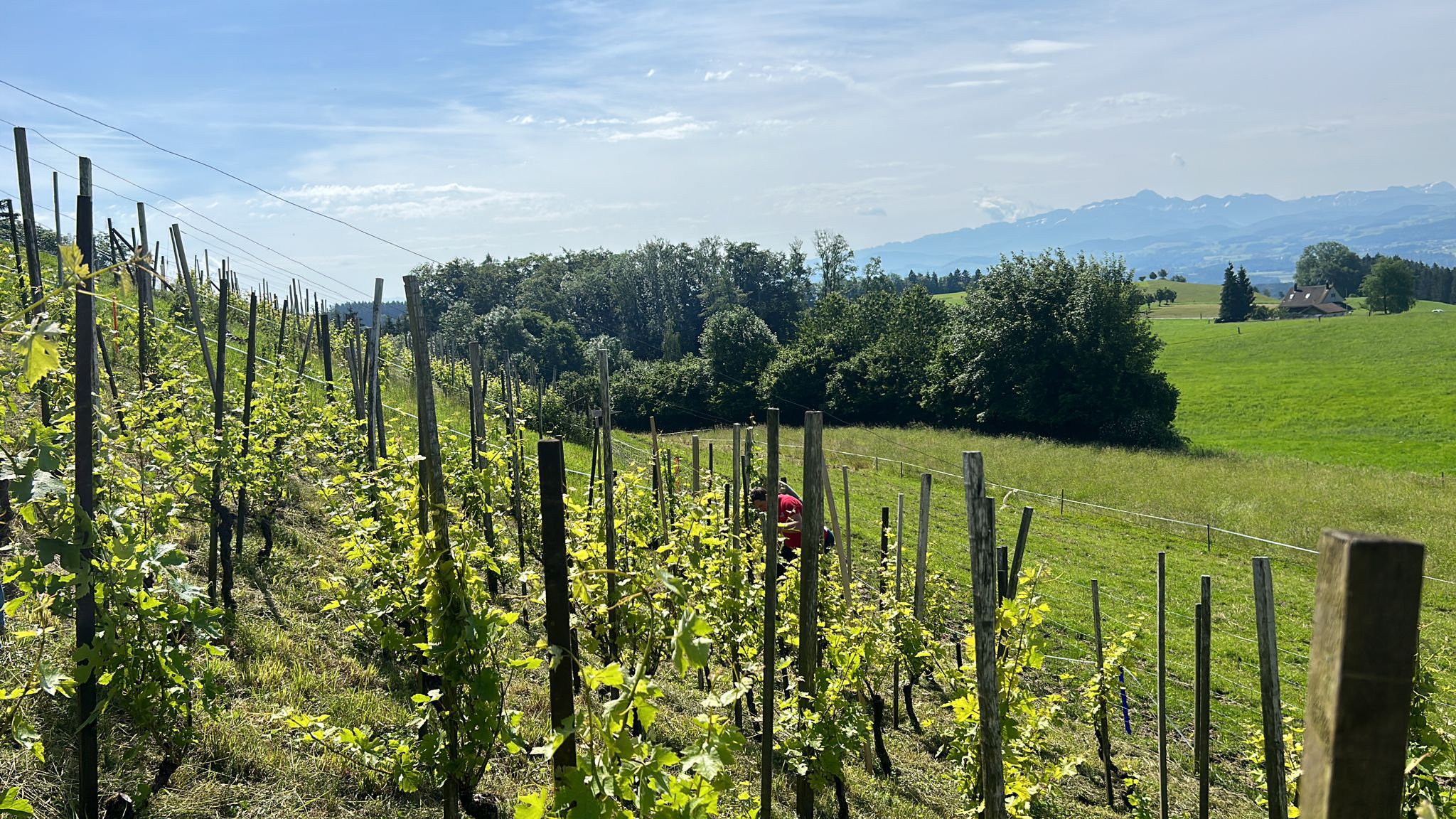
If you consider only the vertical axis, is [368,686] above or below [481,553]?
below

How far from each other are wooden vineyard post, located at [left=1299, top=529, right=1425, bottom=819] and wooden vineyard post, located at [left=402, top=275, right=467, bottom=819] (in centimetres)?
334

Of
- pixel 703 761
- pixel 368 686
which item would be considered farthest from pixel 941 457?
pixel 703 761

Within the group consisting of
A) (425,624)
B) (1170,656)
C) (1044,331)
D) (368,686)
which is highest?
(1044,331)

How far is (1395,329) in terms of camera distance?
59344mm

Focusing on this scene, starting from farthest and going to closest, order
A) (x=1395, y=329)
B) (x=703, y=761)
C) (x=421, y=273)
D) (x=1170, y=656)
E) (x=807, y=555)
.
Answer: (x=421, y=273) → (x=1395, y=329) → (x=1170, y=656) → (x=807, y=555) → (x=703, y=761)

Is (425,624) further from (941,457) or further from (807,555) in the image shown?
(941,457)

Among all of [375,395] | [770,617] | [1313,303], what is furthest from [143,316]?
[1313,303]

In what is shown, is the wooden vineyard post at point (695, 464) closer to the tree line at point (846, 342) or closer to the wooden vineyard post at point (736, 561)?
the wooden vineyard post at point (736, 561)

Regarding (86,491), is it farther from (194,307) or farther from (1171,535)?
(1171,535)

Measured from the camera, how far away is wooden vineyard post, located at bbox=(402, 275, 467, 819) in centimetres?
383

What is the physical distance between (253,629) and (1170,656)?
1257 cm

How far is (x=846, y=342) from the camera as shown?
53125mm

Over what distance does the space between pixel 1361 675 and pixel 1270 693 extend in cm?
408

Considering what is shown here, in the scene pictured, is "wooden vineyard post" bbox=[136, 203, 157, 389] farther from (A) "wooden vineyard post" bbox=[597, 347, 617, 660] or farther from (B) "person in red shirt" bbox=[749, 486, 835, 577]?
(B) "person in red shirt" bbox=[749, 486, 835, 577]
